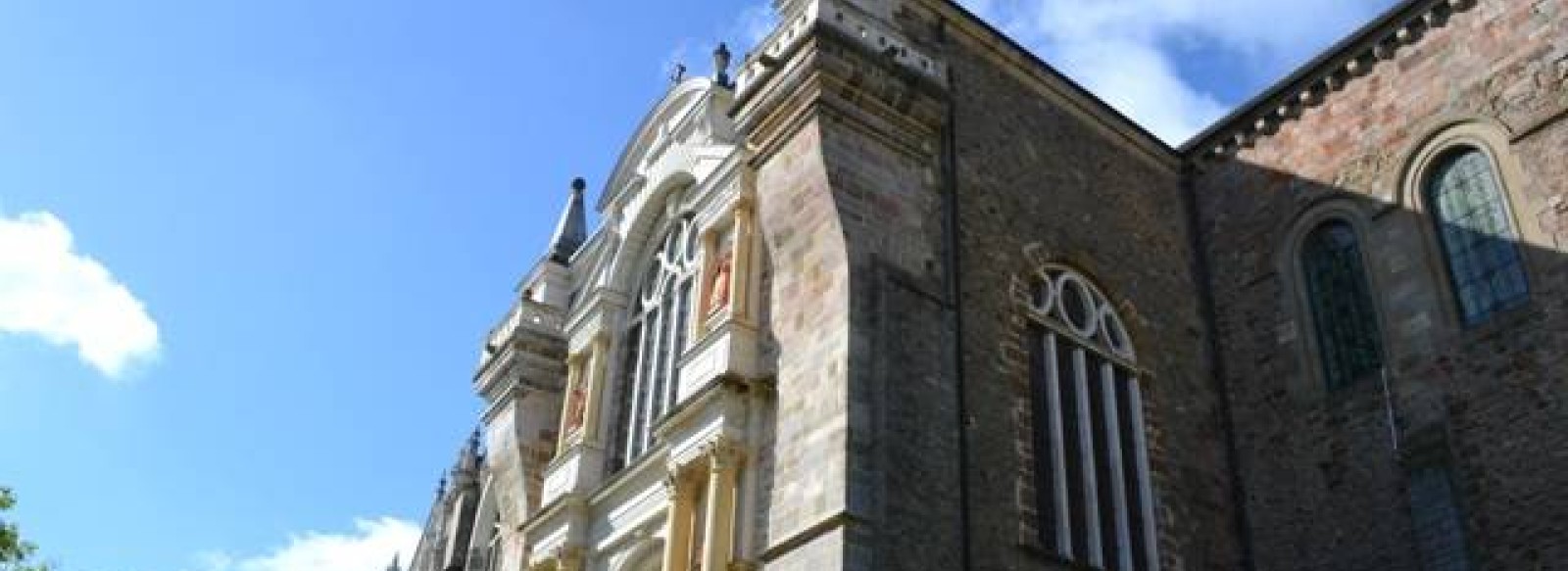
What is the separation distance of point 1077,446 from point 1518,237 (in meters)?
5.09

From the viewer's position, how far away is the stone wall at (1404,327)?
14672 millimetres

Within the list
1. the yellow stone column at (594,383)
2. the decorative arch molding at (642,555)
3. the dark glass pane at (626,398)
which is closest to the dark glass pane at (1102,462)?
the decorative arch molding at (642,555)

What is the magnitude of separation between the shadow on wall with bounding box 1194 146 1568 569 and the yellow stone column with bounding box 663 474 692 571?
6.46m

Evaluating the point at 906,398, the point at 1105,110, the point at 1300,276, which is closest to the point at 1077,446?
the point at 906,398

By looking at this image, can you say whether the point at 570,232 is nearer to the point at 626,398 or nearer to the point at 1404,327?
the point at 626,398

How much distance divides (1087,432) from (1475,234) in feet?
15.7

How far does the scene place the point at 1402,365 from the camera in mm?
16078

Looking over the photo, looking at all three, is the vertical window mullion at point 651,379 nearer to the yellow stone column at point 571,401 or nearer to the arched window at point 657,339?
the arched window at point 657,339

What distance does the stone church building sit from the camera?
46.5 feet

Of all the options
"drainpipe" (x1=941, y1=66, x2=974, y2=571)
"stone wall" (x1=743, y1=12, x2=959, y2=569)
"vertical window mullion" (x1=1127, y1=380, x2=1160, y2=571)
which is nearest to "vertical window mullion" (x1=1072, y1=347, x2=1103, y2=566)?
"vertical window mullion" (x1=1127, y1=380, x2=1160, y2=571)

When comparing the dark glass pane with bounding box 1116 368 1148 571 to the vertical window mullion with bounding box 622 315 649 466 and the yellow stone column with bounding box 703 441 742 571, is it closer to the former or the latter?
the yellow stone column with bounding box 703 441 742 571

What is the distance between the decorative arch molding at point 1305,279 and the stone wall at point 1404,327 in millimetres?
27

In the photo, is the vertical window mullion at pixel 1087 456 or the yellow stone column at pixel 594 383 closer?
the vertical window mullion at pixel 1087 456

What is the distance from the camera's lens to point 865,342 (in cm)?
1389
